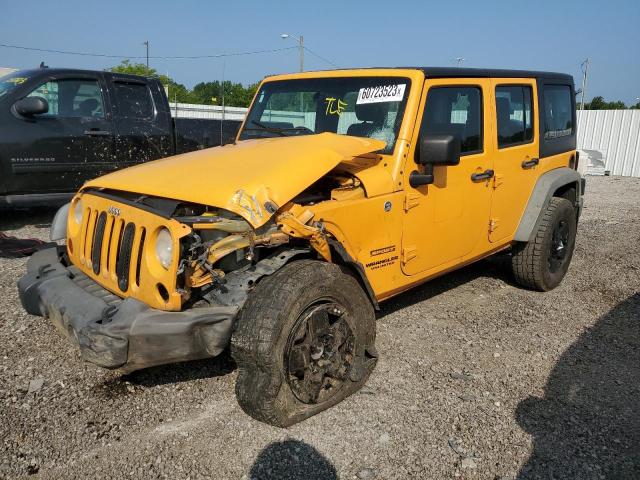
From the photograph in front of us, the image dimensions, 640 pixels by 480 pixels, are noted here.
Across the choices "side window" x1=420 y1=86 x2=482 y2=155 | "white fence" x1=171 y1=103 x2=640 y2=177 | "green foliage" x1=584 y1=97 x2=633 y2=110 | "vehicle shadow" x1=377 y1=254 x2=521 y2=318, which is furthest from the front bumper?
"green foliage" x1=584 y1=97 x2=633 y2=110

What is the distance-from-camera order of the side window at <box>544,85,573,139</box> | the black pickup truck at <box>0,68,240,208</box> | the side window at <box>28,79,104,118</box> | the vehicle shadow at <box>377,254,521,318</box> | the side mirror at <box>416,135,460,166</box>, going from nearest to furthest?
the side mirror at <box>416,135,460,166</box>, the vehicle shadow at <box>377,254,521,318</box>, the side window at <box>544,85,573,139</box>, the black pickup truck at <box>0,68,240,208</box>, the side window at <box>28,79,104,118</box>

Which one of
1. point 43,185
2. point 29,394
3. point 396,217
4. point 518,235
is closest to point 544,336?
point 518,235

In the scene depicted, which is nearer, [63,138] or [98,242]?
[98,242]

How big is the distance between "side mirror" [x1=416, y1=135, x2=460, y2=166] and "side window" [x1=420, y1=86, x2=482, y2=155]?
268mm

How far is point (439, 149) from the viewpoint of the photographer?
3283 mm

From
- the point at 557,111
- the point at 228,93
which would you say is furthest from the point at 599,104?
the point at 557,111

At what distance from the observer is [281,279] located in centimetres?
279

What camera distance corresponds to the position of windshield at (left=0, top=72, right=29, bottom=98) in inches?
254

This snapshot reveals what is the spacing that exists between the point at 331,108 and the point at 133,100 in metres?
4.29

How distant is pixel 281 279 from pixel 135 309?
29.0 inches

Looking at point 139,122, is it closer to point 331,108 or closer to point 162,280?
point 331,108

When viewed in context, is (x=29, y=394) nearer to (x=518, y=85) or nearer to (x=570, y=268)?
(x=518, y=85)

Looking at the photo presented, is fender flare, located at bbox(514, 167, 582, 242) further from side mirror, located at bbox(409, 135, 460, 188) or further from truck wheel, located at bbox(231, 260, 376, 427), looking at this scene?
truck wheel, located at bbox(231, 260, 376, 427)

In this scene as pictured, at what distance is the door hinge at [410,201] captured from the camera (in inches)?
A: 136
